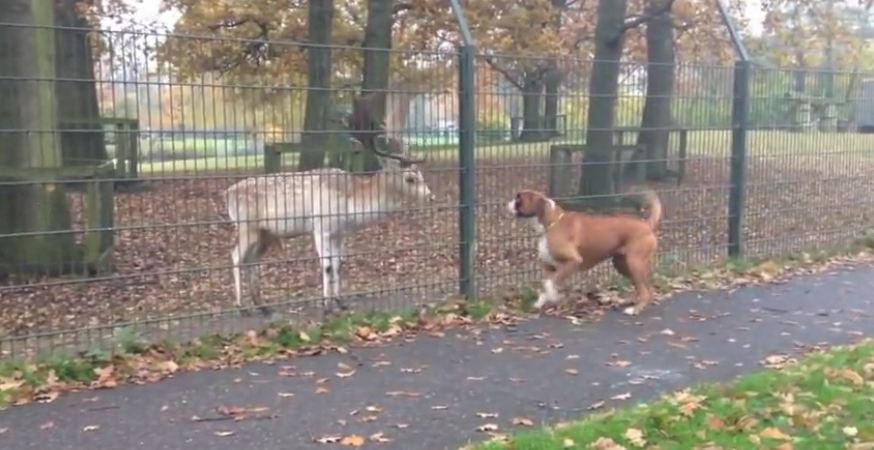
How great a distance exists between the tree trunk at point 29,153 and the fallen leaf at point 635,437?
4161 mm

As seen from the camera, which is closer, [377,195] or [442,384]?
[442,384]

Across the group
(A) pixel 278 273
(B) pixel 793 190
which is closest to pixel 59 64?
(A) pixel 278 273

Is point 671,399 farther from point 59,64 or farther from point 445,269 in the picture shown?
point 59,64

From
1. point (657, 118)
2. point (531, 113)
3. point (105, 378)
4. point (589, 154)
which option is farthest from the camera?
point (657, 118)

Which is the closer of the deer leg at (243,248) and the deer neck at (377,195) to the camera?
the deer leg at (243,248)

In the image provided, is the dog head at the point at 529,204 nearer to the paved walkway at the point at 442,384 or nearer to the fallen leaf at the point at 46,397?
the paved walkway at the point at 442,384

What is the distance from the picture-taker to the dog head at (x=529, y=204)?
9078 mm

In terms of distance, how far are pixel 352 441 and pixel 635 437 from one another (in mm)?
1420

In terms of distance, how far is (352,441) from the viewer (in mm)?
5469

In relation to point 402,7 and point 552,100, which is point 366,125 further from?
point 402,7

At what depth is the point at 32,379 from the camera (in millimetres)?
6516

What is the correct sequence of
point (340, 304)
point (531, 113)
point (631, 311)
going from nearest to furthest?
point (340, 304) < point (631, 311) < point (531, 113)

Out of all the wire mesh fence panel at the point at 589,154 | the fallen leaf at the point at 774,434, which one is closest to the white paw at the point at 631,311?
the wire mesh fence panel at the point at 589,154

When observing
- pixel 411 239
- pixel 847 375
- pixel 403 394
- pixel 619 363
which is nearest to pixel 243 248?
pixel 411 239
